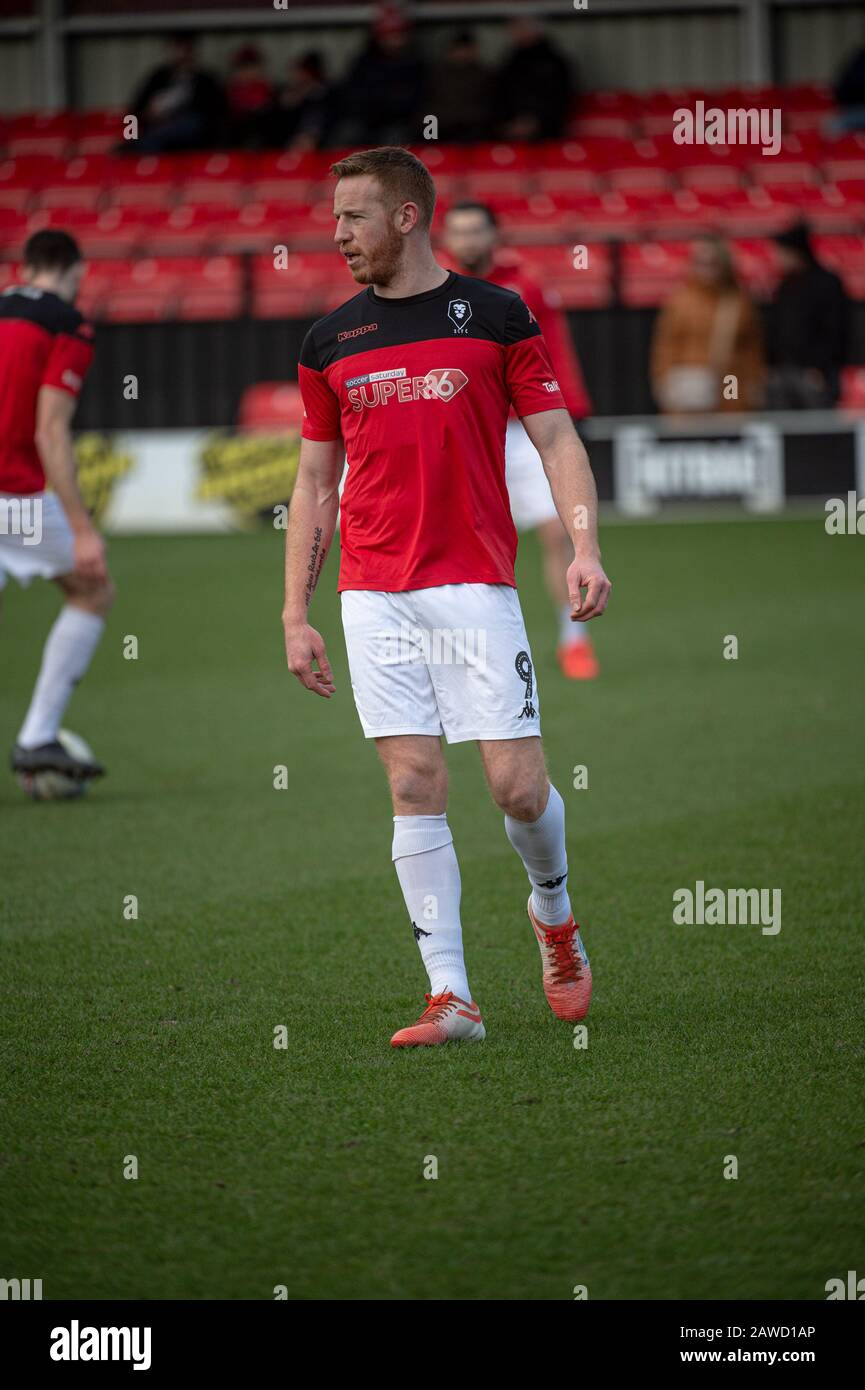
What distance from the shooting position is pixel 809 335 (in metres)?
16.5

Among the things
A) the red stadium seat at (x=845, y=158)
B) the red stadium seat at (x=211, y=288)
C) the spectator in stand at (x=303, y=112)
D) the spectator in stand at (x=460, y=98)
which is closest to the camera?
the red stadium seat at (x=211, y=288)

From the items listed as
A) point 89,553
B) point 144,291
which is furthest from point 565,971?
point 144,291

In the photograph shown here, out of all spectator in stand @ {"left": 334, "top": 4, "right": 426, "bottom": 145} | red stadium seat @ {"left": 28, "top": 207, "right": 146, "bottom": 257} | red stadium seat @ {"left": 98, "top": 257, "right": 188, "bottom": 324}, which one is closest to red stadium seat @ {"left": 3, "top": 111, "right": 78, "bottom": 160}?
red stadium seat @ {"left": 28, "top": 207, "right": 146, "bottom": 257}

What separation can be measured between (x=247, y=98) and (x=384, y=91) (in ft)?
9.97

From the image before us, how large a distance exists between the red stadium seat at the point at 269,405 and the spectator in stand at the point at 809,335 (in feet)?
14.6

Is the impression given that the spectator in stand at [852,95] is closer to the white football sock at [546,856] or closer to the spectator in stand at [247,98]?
the spectator in stand at [247,98]

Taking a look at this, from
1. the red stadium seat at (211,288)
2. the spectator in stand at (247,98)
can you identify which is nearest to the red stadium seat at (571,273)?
the red stadium seat at (211,288)

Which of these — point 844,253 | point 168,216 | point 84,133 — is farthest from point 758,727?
point 84,133

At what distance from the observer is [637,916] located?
17.5ft

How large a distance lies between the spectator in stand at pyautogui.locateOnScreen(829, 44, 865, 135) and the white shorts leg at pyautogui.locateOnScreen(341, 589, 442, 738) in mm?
20703

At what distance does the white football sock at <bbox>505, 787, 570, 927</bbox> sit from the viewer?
13.8ft

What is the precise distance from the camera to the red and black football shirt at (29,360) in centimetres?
703

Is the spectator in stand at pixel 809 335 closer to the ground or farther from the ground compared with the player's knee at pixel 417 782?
farther from the ground

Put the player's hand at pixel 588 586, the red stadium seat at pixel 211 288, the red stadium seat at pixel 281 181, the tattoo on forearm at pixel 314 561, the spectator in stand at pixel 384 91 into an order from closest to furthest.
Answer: the player's hand at pixel 588 586 < the tattoo on forearm at pixel 314 561 < the red stadium seat at pixel 211 288 < the spectator in stand at pixel 384 91 < the red stadium seat at pixel 281 181
